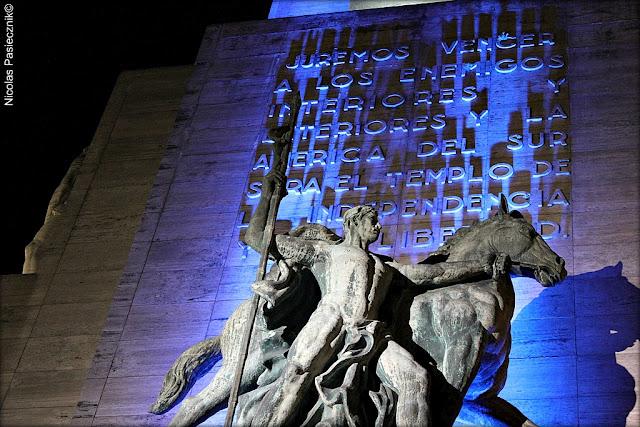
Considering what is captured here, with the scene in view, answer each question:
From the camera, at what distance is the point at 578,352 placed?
12.7m

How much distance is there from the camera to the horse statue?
1084 cm

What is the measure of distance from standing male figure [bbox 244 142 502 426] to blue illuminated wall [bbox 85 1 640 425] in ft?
6.33

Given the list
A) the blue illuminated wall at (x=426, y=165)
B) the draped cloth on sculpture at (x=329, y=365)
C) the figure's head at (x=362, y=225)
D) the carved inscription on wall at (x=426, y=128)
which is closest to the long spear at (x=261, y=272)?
the draped cloth on sculpture at (x=329, y=365)

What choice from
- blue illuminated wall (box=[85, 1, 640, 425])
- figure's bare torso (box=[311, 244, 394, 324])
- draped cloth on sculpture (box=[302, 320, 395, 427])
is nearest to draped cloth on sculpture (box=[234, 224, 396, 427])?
draped cloth on sculpture (box=[302, 320, 395, 427])

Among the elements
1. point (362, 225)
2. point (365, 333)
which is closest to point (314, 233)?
point (362, 225)

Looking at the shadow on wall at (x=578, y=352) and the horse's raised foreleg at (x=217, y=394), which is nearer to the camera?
the horse's raised foreleg at (x=217, y=394)

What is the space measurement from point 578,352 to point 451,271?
2.08 meters

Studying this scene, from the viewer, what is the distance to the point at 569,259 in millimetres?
13508

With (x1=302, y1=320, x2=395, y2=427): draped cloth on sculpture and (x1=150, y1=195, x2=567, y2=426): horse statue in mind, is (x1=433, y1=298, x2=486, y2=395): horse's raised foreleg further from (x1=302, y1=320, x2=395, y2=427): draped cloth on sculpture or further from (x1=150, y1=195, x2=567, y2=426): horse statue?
(x1=302, y1=320, x2=395, y2=427): draped cloth on sculpture

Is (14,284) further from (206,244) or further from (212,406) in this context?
(212,406)

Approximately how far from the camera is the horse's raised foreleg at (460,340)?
35.0ft

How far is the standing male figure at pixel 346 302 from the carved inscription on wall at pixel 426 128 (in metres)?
2.61

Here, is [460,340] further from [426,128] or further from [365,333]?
[426,128]

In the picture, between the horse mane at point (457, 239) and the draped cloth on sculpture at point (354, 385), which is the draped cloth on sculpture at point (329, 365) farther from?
the horse mane at point (457, 239)
